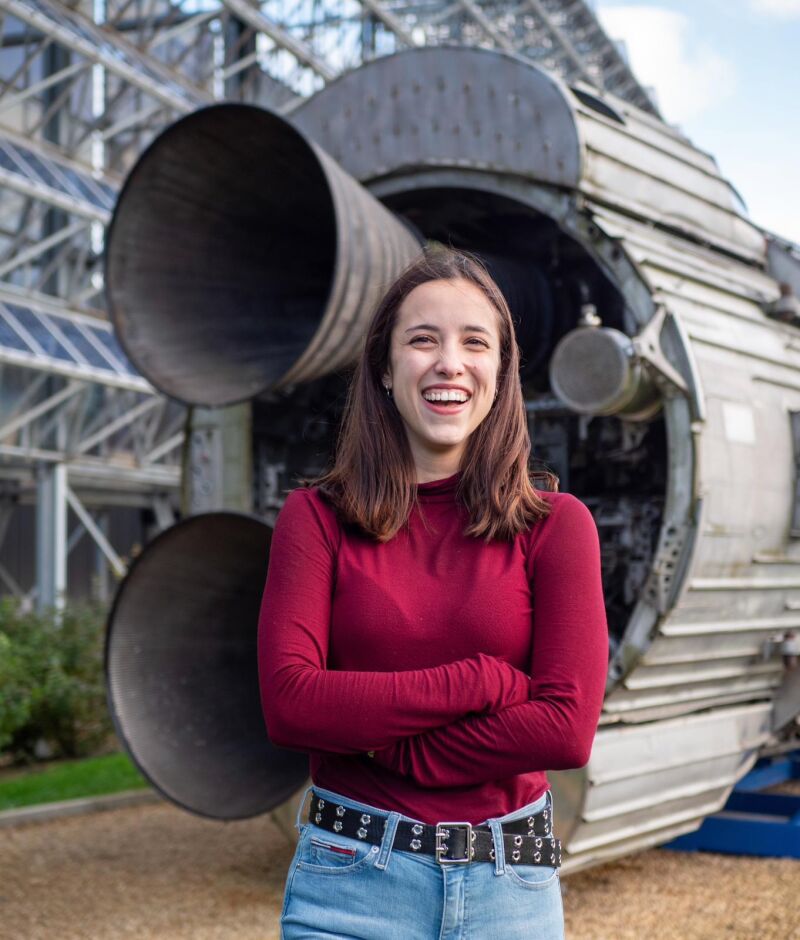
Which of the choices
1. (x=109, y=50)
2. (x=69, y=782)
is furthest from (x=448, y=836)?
(x=109, y=50)

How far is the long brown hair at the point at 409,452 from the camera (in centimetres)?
192

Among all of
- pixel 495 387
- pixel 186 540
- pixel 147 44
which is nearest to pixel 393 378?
pixel 495 387

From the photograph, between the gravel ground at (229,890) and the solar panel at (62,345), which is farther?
the solar panel at (62,345)

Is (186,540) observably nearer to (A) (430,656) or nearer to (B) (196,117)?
(B) (196,117)

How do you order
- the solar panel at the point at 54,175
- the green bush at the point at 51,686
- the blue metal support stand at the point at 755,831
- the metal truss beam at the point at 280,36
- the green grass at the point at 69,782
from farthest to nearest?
the metal truss beam at the point at 280,36, the solar panel at the point at 54,175, the green bush at the point at 51,686, the green grass at the point at 69,782, the blue metal support stand at the point at 755,831

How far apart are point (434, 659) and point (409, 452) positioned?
0.36m

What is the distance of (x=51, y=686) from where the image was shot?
27.9 ft

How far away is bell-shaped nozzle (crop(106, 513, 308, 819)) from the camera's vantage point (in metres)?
4.36

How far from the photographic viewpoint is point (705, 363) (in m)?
4.70

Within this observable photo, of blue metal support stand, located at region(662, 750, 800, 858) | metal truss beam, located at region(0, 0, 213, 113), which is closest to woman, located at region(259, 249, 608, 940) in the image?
blue metal support stand, located at region(662, 750, 800, 858)

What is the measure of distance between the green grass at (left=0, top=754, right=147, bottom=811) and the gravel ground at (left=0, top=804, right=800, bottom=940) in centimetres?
75

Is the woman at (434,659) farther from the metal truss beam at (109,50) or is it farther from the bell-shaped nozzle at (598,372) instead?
the metal truss beam at (109,50)

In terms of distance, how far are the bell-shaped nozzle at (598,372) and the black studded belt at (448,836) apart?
260cm

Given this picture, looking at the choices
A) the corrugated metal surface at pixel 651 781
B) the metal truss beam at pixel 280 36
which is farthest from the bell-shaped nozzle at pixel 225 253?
the metal truss beam at pixel 280 36
